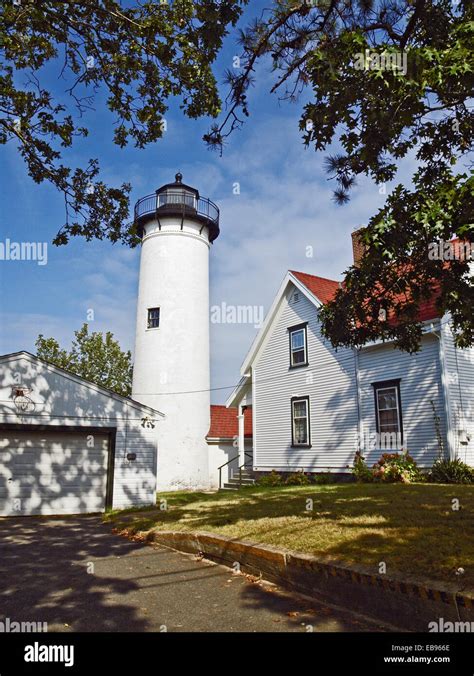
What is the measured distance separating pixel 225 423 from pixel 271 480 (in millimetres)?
6466

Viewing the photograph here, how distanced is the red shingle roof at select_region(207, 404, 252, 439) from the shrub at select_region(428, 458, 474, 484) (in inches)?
476

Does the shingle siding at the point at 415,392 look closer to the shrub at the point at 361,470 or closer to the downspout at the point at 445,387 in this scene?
the downspout at the point at 445,387

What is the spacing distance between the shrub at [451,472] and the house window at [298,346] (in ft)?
24.4

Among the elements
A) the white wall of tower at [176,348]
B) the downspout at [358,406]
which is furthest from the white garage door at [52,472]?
the downspout at [358,406]

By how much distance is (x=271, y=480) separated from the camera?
21016mm

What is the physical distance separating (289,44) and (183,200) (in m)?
20.4

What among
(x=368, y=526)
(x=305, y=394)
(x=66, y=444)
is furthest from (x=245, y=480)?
(x=368, y=526)

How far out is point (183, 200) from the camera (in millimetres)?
27109

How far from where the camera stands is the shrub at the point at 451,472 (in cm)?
1443

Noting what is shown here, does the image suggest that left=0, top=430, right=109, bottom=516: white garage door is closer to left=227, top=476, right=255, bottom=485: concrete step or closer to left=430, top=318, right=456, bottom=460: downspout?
left=227, top=476, right=255, bottom=485: concrete step

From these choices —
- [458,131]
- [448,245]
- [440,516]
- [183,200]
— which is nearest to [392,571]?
[440,516]

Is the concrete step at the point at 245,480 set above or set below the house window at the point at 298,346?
below

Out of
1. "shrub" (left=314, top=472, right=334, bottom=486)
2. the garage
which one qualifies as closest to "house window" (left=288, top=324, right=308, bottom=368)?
"shrub" (left=314, top=472, right=334, bottom=486)
